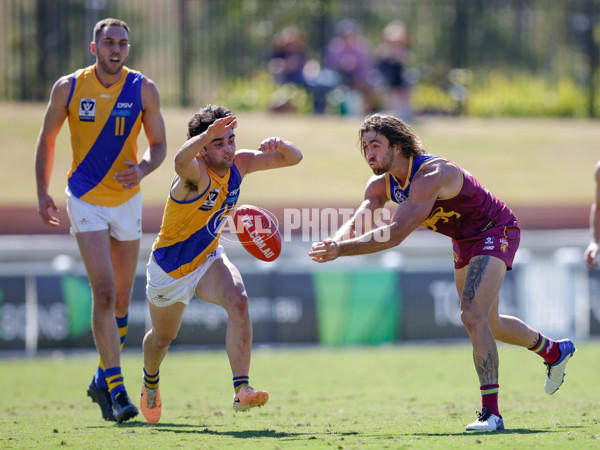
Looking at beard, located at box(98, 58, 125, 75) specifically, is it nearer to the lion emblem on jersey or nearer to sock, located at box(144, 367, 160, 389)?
sock, located at box(144, 367, 160, 389)

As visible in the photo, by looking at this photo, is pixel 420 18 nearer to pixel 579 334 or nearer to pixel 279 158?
pixel 579 334

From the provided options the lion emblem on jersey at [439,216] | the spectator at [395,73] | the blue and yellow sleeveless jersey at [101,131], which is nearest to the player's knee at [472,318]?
the lion emblem on jersey at [439,216]

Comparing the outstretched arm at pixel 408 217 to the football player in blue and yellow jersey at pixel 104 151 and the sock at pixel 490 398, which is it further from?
the football player in blue and yellow jersey at pixel 104 151

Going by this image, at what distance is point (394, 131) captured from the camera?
6477 millimetres

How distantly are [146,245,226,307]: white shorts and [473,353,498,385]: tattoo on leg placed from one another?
1990 millimetres

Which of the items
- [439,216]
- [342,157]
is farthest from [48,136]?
[342,157]

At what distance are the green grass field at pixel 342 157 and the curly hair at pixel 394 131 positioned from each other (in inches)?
345

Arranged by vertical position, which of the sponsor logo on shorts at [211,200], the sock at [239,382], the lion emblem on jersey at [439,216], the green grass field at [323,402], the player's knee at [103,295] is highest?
the sponsor logo on shorts at [211,200]

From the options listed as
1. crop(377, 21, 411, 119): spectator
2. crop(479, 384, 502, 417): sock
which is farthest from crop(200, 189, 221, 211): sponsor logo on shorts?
crop(377, 21, 411, 119): spectator

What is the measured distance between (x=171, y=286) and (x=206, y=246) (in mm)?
385

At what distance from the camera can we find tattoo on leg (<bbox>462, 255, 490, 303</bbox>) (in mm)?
6492

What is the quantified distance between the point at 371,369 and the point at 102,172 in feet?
15.9

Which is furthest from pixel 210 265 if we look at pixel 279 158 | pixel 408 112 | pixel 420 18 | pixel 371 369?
pixel 420 18

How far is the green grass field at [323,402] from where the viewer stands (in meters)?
6.00
